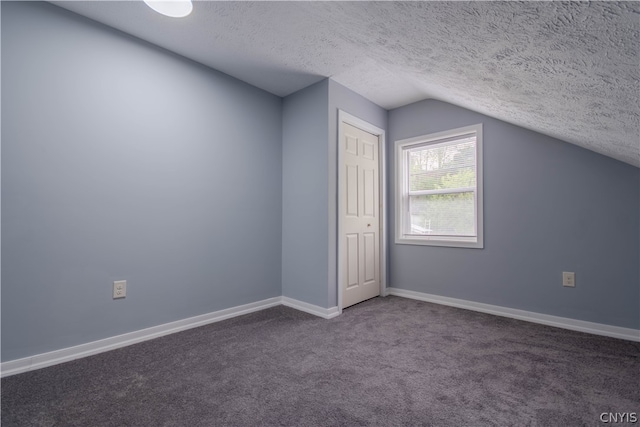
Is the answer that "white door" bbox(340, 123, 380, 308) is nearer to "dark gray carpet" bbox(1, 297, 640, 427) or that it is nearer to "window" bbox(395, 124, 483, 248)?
"window" bbox(395, 124, 483, 248)

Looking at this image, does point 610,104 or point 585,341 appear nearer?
point 610,104

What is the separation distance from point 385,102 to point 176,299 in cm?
307

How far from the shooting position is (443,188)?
3.29 metres

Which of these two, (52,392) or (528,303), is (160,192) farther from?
(528,303)

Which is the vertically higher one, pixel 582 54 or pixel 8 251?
pixel 582 54

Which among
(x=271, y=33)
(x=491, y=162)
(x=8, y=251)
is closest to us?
(x=8, y=251)

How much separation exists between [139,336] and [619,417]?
294 centimetres

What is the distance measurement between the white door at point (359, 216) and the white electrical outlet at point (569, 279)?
1.76 metres

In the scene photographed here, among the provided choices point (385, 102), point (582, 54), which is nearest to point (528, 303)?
point (582, 54)

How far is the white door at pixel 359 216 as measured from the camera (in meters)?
3.04

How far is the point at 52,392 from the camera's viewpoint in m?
1.54

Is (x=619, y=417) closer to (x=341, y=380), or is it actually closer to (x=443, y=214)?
(x=341, y=380)

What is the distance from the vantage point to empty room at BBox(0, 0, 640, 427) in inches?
55.3

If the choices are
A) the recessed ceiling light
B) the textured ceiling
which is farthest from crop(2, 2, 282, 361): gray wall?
the recessed ceiling light
